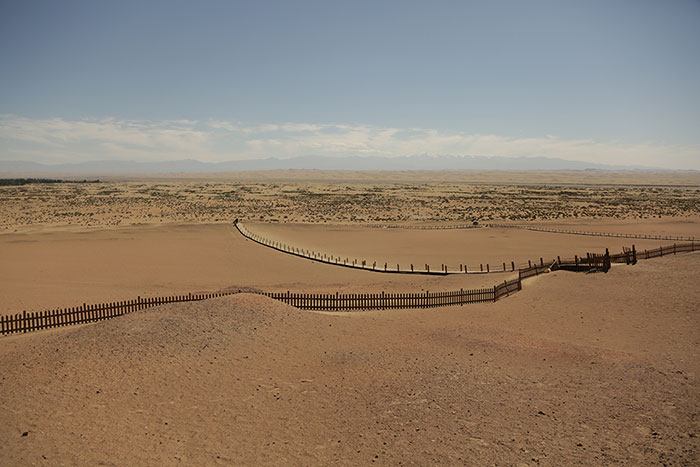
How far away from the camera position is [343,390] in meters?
11.4

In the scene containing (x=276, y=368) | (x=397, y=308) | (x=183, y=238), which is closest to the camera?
(x=276, y=368)

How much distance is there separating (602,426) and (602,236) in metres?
44.7

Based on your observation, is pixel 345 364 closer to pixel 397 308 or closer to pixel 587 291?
pixel 397 308

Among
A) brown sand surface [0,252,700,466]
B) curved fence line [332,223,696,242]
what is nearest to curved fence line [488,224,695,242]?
curved fence line [332,223,696,242]

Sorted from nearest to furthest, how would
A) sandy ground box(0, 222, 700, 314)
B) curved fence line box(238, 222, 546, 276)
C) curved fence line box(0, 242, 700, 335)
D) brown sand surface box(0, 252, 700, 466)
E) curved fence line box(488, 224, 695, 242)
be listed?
brown sand surface box(0, 252, 700, 466)
curved fence line box(0, 242, 700, 335)
sandy ground box(0, 222, 700, 314)
curved fence line box(238, 222, 546, 276)
curved fence line box(488, 224, 695, 242)

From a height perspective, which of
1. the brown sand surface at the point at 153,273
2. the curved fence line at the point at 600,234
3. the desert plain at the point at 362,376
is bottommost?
the brown sand surface at the point at 153,273

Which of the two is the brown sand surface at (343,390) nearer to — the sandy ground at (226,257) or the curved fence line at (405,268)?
the sandy ground at (226,257)

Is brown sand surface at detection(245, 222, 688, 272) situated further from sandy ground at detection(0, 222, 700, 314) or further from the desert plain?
the desert plain

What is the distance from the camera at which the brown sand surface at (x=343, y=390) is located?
8.76 metres

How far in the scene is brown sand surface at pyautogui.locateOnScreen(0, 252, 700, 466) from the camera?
28.7ft

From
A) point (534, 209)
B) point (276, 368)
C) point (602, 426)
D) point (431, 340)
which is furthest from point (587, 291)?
point (534, 209)

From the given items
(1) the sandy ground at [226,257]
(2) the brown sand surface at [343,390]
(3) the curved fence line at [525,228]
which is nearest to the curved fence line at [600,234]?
(3) the curved fence line at [525,228]

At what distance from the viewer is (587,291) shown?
2248 centimetres

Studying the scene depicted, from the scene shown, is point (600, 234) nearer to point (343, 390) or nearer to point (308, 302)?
point (308, 302)
